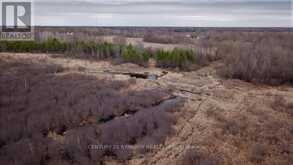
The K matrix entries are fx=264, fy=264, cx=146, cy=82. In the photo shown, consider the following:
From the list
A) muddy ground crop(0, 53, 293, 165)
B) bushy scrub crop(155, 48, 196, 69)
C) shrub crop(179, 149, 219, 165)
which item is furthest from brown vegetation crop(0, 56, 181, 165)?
bushy scrub crop(155, 48, 196, 69)

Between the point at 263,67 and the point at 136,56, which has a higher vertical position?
the point at 136,56

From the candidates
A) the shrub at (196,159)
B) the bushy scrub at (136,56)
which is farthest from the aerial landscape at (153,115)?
the bushy scrub at (136,56)

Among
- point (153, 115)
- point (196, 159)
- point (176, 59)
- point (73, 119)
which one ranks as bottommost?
point (196, 159)

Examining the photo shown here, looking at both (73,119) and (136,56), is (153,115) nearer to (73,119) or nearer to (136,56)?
(73,119)

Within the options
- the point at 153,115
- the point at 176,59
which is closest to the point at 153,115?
the point at 153,115

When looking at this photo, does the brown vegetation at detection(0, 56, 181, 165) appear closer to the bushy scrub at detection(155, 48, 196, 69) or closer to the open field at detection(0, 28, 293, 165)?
the open field at detection(0, 28, 293, 165)

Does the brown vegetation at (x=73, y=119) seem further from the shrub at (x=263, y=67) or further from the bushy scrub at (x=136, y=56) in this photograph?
the bushy scrub at (x=136, y=56)

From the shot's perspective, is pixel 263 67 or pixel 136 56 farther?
pixel 136 56

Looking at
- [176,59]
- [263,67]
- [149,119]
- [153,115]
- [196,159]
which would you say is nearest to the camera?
[196,159]
